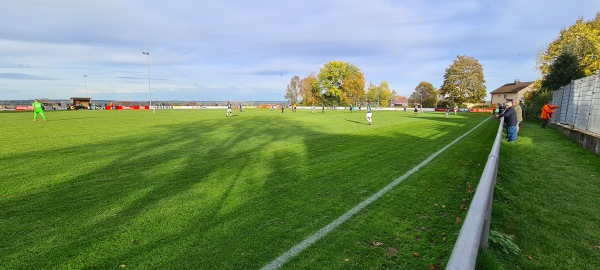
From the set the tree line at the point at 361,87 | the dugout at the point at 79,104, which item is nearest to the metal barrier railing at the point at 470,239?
the dugout at the point at 79,104

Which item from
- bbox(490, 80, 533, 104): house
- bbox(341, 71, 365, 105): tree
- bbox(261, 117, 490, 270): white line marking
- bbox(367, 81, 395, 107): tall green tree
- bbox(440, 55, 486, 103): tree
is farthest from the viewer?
bbox(367, 81, 395, 107): tall green tree

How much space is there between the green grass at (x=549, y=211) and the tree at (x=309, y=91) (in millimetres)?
87822

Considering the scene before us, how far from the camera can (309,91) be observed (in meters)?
107

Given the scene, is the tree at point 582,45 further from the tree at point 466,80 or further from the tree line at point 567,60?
the tree at point 466,80

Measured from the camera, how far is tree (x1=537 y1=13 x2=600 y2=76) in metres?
36.7

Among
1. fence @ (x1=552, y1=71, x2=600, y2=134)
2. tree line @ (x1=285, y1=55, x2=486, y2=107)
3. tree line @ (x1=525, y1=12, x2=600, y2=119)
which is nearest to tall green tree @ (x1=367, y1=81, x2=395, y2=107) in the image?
tree line @ (x1=285, y1=55, x2=486, y2=107)

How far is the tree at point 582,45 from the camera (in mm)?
36656

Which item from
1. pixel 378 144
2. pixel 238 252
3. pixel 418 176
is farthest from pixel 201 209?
pixel 378 144

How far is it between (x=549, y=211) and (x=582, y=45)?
4716cm

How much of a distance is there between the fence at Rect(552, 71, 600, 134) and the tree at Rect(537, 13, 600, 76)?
2449 cm

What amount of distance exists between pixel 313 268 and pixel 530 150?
11.1m

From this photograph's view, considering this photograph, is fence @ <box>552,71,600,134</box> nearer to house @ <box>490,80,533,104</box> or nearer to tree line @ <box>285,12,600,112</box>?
tree line @ <box>285,12,600,112</box>

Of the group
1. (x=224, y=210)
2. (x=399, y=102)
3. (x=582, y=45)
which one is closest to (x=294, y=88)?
(x=399, y=102)

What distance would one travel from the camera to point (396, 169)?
7.82 meters
